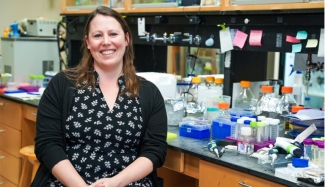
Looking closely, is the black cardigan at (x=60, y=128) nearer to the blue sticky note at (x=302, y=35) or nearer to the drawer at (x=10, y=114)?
the blue sticky note at (x=302, y=35)

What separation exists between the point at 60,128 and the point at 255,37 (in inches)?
43.8

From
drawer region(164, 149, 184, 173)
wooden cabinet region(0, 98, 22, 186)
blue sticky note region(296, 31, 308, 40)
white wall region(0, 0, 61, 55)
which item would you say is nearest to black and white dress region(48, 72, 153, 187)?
drawer region(164, 149, 184, 173)

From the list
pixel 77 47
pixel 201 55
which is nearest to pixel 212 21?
pixel 77 47

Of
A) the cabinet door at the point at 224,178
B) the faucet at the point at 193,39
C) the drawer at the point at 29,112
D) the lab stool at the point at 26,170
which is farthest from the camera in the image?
the drawer at the point at 29,112

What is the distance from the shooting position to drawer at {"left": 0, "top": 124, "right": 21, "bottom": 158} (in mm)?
3415

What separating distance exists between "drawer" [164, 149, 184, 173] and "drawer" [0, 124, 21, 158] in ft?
5.17

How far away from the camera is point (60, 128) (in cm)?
208

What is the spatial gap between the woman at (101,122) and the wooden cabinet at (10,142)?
1.38 metres

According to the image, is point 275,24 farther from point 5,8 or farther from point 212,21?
point 5,8

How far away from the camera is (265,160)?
1858 mm

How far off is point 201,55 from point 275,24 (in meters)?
2.73

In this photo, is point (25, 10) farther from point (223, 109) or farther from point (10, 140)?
point (223, 109)

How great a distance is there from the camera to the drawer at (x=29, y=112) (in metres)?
3.19

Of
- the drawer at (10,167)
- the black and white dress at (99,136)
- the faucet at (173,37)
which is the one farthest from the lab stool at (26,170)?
the faucet at (173,37)
